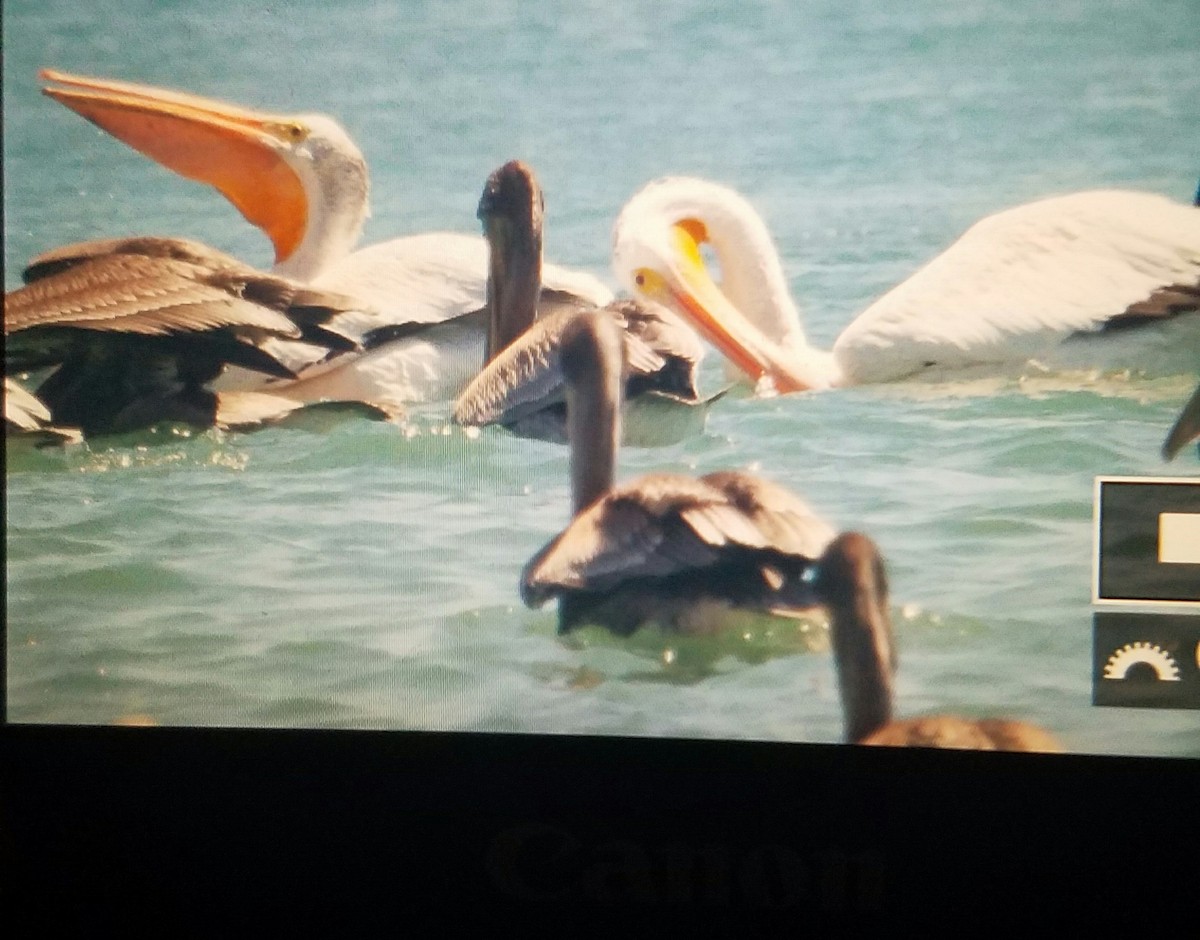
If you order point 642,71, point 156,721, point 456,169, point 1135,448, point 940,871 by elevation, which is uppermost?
point 642,71

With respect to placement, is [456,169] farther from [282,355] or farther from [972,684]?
[972,684]

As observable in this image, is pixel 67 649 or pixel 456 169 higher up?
pixel 456 169

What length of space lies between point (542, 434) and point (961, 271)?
2.13 feet

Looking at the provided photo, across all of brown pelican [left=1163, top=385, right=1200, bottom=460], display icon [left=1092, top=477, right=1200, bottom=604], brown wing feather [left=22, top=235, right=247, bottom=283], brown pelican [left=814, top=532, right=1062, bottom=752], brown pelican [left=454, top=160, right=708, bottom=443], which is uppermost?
brown wing feather [left=22, top=235, right=247, bottom=283]

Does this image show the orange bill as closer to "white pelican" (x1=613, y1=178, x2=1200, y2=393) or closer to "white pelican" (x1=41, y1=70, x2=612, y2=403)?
"white pelican" (x1=41, y1=70, x2=612, y2=403)

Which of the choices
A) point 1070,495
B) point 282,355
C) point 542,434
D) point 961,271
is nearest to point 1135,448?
point 1070,495

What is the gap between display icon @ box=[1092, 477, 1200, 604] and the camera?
1.91 metres

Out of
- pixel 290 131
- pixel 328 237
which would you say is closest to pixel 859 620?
pixel 328 237

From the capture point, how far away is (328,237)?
2021 millimetres

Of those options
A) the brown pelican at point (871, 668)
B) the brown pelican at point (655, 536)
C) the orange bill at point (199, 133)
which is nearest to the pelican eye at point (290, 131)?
the orange bill at point (199, 133)

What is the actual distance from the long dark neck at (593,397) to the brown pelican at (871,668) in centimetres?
35

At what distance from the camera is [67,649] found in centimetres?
206

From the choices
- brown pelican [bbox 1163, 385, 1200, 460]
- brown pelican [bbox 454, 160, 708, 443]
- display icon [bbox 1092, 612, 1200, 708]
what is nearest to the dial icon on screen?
display icon [bbox 1092, 612, 1200, 708]

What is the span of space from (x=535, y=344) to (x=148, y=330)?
1.92ft
